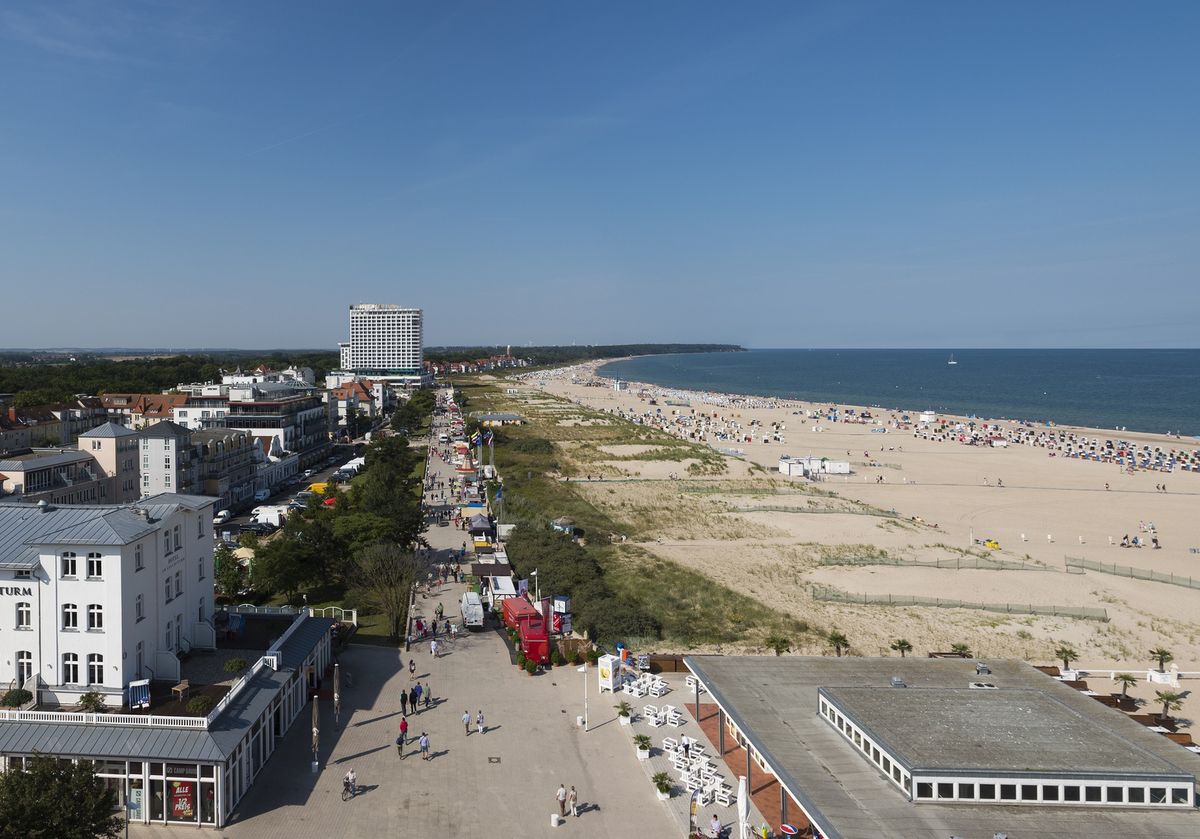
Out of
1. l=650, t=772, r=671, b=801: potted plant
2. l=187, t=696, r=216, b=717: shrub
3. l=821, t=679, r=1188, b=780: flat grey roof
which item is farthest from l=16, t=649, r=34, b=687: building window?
l=821, t=679, r=1188, b=780: flat grey roof

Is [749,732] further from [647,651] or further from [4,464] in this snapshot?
[4,464]

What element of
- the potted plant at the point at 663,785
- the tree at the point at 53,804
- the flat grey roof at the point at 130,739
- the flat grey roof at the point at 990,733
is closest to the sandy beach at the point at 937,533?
the flat grey roof at the point at 990,733

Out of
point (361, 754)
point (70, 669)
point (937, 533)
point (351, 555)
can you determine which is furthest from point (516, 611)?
point (937, 533)

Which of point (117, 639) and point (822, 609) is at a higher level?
point (117, 639)

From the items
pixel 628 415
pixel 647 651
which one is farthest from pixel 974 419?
pixel 647 651

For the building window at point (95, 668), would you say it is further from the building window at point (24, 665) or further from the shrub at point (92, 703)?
the building window at point (24, 665)

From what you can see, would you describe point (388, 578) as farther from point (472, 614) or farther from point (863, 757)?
point (863, 757)
